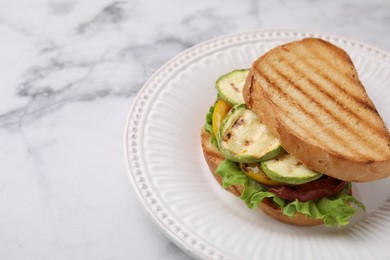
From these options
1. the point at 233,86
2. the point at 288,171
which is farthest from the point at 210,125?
the point at 288,171

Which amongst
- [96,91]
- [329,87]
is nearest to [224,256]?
[329,87]

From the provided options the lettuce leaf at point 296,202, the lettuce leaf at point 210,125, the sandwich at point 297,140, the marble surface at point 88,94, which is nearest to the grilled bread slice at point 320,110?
the sandwich at point 297,140

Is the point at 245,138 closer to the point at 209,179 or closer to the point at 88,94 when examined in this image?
the point at 209,179

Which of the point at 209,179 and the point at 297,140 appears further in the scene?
the point at 209,179

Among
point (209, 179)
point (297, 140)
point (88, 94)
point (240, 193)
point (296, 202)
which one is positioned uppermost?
point (297, 140)

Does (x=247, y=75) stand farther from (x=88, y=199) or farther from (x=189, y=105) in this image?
(x=88, y=199)

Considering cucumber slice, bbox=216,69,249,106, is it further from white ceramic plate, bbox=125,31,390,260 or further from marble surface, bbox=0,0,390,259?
marble surface, bbox=0,0,390,259
